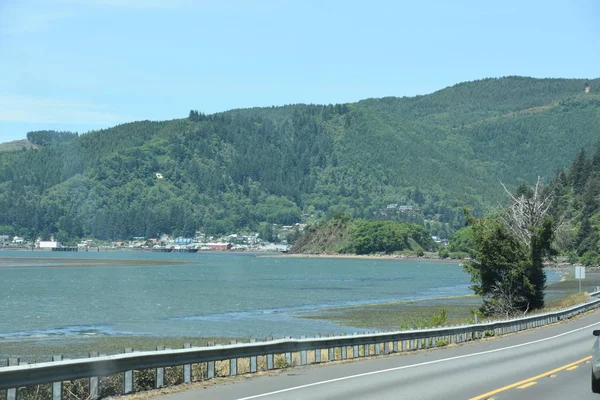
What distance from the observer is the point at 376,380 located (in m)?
22.0

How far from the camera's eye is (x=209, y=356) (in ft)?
68.3

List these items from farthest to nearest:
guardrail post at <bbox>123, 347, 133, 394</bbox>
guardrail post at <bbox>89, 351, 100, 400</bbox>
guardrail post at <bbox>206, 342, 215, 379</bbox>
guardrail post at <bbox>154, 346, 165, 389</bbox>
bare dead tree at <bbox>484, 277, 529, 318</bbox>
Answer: bare dead tree at <bbox>484, 277, 529, 318</bbox> < guardrail post at <bbox>206, 342, 215, 379</bbox> < guardrail post at <bbox>154, 346, 165, 389</bbox> < guardrail post at <bbox>123, 347, 133, 394</bbox> < guardrail post at <bbox>89, 351, 100, 400</bbox>

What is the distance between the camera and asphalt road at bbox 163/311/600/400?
19172 mm

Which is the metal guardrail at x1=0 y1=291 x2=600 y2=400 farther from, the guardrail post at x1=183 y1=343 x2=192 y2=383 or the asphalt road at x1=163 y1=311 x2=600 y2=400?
the asphalt road at x1=163 y1=311 x2=600 y2=400

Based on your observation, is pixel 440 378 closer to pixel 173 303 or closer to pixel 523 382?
pixel 523 382

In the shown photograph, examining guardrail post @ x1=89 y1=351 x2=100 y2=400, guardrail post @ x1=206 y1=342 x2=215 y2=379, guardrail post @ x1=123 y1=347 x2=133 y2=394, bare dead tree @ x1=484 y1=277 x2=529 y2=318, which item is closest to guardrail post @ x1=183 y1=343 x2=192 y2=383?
guardrail post @ x1=206 y1=342 x2=215 y2=379

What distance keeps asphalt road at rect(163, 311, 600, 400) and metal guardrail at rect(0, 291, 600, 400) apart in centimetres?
60

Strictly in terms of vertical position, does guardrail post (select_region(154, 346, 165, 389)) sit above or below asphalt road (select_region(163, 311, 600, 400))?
above

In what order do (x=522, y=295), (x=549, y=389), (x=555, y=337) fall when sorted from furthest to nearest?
(x=522, y=295) < (x=555, y=337) < (x=549, y=389)

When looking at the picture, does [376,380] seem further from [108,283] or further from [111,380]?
[108,283]

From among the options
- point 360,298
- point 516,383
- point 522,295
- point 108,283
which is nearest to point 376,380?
point 516,383

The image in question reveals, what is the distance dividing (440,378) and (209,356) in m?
5.39

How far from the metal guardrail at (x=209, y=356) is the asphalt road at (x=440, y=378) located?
597mm

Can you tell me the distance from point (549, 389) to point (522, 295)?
35.7 metres
